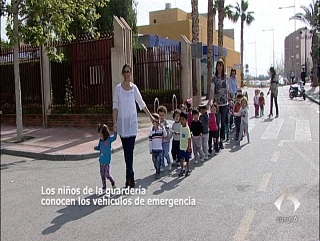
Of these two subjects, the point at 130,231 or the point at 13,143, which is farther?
the point at 13,143

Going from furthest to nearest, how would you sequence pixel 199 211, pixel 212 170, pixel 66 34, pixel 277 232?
pixel 66 34, pixel 212 170, pixel 199 211, pixel 277 232

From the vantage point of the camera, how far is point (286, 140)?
1008 cm

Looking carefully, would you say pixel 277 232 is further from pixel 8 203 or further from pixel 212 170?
pixel 8 203

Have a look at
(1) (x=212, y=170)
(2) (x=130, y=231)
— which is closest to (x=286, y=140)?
(1) (x=212, y=170)

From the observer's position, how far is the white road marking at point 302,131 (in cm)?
1033

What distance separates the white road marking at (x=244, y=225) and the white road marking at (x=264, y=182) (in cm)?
96

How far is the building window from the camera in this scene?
13.1m

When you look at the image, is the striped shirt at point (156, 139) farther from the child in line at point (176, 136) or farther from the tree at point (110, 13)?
the tree at point (110, 13)

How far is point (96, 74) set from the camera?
13.3 metres

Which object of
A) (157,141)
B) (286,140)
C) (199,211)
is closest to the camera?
(199,211)

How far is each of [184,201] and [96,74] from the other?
28.3 ft

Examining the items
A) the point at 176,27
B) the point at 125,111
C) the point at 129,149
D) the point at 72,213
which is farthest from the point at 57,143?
the point at 176,27

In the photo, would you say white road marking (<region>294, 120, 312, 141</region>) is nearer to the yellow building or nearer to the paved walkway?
the paved walkway

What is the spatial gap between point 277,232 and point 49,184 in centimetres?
413
